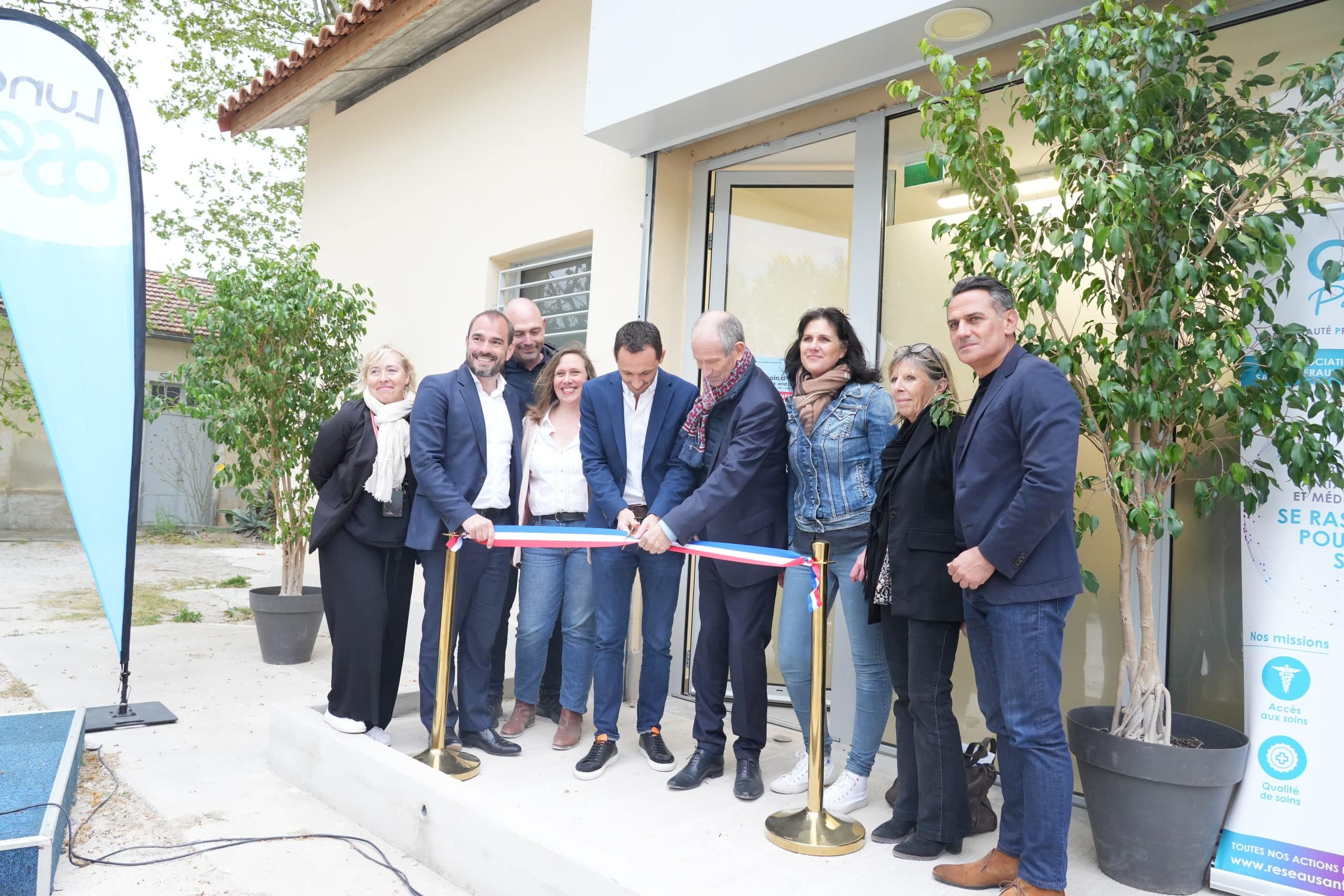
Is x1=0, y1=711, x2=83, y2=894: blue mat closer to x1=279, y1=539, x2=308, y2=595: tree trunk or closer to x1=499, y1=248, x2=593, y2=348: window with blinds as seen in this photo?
x1=279, y1=539, x2=308, y2=595: tree trunk

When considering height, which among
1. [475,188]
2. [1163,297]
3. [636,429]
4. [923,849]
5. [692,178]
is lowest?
[923,849]

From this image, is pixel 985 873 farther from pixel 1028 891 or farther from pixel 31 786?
pixel 31 786

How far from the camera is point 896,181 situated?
4.48 meters

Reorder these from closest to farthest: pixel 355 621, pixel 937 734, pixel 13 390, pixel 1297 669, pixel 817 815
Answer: pixel 1297 669 < pixel 937 734 < pixel 817 815 < pixel 355 621 < pixel 13 390

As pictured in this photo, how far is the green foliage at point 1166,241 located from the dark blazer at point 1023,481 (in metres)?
0.30

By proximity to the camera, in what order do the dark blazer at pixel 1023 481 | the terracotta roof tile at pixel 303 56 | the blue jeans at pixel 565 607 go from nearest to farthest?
1. the dark blazer at pixel 1023 481
2. the blue jeans at pixel 565 607
3. the terracotta roof tile at pixel 303 56

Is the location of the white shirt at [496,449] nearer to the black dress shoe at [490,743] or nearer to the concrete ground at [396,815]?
the black dress shoe at [490,743]

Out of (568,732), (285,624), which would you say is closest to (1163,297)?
(568,732)

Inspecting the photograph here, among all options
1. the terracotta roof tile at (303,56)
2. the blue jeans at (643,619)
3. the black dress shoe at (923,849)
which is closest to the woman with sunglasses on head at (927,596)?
the black dress shoe at (923,849)

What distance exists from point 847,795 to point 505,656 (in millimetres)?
2002

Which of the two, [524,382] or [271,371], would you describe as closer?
[524,382]

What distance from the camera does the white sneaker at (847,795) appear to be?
3363 mm

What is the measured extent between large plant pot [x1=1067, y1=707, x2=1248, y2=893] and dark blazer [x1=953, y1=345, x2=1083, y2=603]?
0.63 meters

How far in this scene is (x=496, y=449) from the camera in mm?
4047
